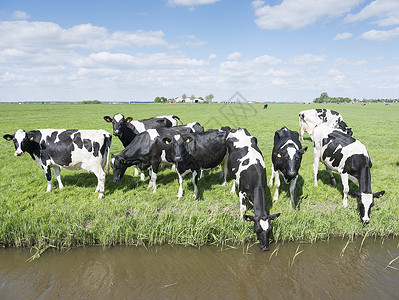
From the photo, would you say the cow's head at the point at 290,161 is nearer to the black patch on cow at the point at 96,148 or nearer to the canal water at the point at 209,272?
the canal water at the point at 209,272

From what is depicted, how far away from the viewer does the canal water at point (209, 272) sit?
5074mm

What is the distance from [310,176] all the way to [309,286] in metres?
5.83

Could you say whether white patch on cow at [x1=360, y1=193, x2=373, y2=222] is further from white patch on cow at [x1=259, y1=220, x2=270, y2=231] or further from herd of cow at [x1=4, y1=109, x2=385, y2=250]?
white patch on cow at [x1=259, y1=220, x2=270, y2=231]

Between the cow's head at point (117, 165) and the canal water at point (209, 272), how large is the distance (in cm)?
299

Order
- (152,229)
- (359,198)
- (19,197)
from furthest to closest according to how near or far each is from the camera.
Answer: (19,197) < (359,198) < (152,229)

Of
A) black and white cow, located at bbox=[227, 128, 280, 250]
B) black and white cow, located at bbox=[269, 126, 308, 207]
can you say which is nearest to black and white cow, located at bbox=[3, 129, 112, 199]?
black and white cow, located at bbox=[227, 128, 280, 250]

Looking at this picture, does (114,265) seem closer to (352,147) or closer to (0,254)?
(0,254)

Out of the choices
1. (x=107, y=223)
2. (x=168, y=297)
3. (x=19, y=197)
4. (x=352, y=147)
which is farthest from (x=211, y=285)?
(x=19, y=197)

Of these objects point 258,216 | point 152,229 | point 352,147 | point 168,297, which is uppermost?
point 352,147

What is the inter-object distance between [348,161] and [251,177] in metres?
3.47

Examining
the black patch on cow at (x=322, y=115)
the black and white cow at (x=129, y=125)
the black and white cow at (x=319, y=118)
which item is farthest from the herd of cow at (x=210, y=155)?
the black patch on cow at (x=322, y=115)

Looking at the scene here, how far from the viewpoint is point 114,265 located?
5.96 m

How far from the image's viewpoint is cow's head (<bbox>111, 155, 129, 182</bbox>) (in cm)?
898

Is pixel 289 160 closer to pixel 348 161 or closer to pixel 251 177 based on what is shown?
pixel 251 177
